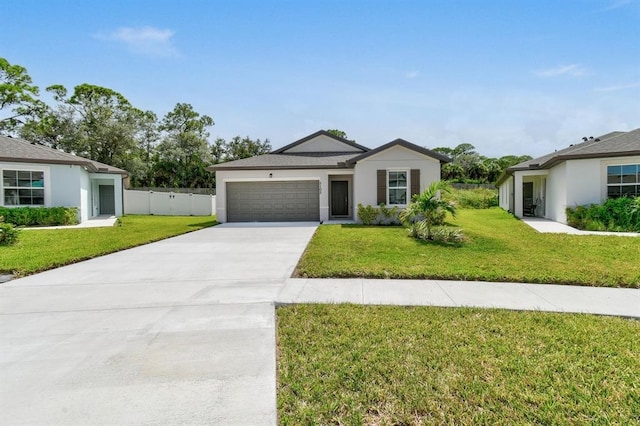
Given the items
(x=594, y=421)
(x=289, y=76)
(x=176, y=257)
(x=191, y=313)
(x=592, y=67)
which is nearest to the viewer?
(x=594, y=421)

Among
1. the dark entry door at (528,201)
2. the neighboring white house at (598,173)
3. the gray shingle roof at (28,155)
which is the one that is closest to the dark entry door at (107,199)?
the gray shingle roof at (28,155)

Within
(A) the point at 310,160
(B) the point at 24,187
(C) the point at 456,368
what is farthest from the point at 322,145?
(C) the point at 456,368

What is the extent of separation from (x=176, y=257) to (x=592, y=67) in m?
16.4

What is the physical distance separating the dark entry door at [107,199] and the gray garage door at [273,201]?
1152 cm

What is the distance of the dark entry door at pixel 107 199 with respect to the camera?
23.8m

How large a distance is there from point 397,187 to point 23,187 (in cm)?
1746

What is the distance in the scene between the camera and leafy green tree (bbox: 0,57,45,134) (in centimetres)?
3116

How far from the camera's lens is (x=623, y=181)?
13875 mm

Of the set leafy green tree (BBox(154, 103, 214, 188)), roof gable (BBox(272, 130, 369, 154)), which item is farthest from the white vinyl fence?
leafy green tree (BBox(154, 103, 214, 188))

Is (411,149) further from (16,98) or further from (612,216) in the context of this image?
(16,98)

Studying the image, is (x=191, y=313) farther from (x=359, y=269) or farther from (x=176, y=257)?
(x=176, y=257)

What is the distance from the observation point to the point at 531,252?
349 inches

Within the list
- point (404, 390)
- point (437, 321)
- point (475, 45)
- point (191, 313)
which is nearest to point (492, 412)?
point (404, 390)

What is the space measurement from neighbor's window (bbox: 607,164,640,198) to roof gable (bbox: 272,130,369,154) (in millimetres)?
11901
